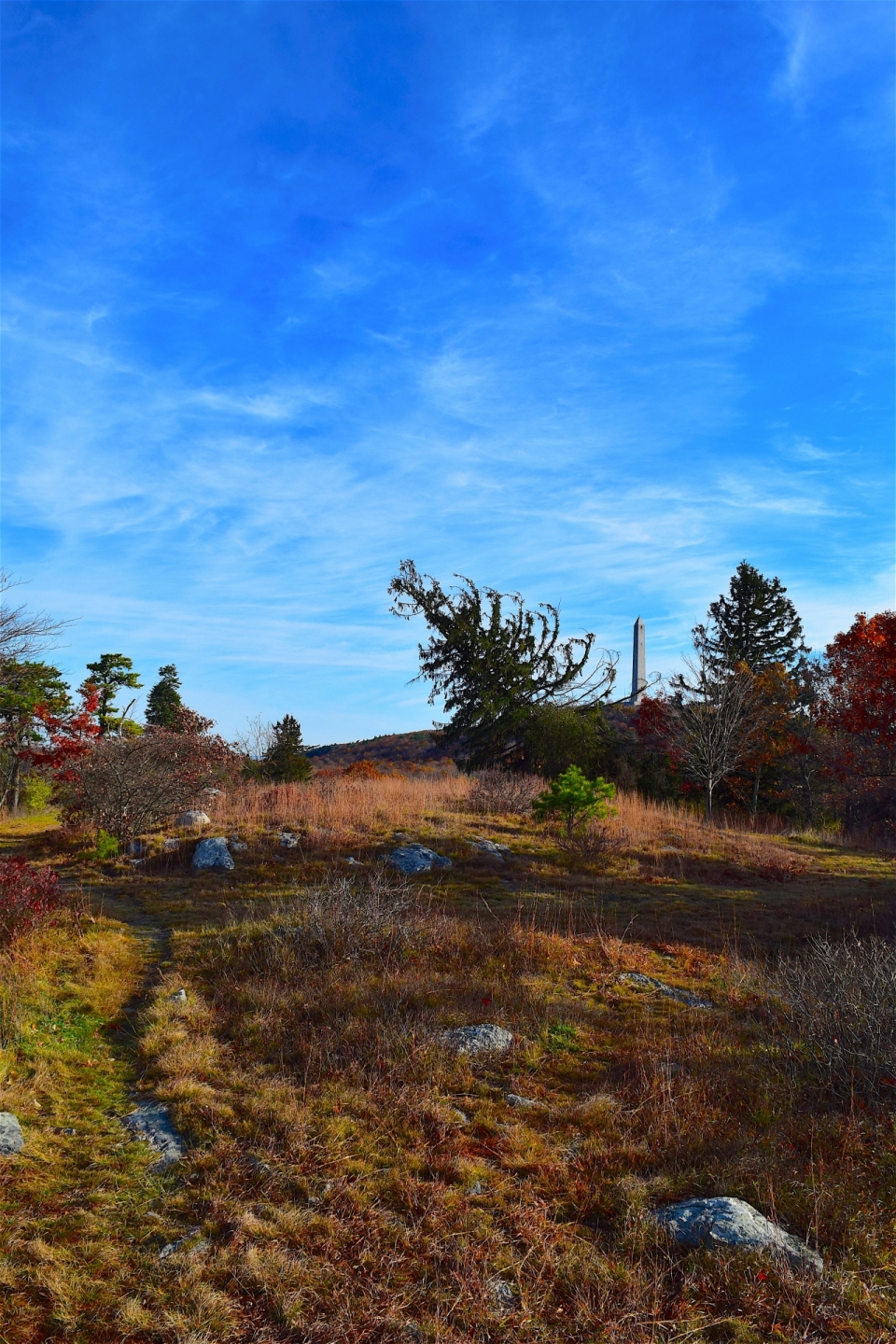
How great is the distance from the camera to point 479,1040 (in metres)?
6.18

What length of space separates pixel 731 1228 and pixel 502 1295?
122 cm

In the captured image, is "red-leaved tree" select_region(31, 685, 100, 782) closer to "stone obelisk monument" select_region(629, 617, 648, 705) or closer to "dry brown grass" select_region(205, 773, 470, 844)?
"dry brown grass" select_region(205, 773, 470, 844)

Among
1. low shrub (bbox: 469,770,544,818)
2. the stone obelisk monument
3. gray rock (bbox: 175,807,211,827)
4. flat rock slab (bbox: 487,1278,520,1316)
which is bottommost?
flat rock slab (bbox: 487,1278,520,1316)

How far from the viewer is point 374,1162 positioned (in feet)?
15.0

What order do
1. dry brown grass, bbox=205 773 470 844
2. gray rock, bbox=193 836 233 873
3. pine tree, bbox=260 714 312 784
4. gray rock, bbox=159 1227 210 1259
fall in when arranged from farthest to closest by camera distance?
pine tree, bbox=260 714 312 784 → dry brown grass, bbox=205 773 470 844 → gray rock, bbox=193 836 233 873 → gray rock, bbox=159 1227 210 1259

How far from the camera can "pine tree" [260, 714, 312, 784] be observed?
24328 millimetres

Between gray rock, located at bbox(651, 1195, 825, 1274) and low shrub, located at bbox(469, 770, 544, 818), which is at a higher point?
low shrub, located at bbox(469, 770, 544, 818)

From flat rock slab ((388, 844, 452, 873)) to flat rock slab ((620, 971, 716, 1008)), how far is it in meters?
5.23

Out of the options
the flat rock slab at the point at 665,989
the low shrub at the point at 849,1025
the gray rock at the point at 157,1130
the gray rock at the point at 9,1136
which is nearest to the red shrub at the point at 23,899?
the gray rock at the point at 9,1136

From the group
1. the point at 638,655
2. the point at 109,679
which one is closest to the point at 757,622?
the point at 638,655

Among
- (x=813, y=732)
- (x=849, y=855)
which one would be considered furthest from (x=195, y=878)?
(x=813, y=732)

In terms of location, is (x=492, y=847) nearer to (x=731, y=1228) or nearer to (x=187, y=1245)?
(x=731, y=1228)

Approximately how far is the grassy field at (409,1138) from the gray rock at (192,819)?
495cm

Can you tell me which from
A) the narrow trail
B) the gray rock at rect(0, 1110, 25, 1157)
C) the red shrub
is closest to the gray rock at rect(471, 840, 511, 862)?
the narrow trail
